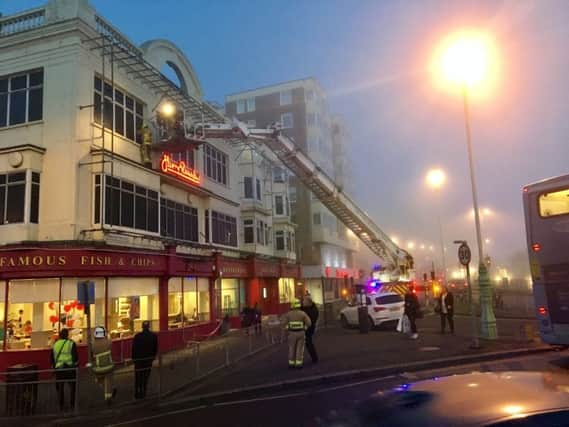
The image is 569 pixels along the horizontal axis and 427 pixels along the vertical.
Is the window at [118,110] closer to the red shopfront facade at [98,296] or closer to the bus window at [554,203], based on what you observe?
the red shopfront facade at [98,296]

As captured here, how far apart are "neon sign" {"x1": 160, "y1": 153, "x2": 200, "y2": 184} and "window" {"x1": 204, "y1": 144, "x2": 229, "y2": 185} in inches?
112

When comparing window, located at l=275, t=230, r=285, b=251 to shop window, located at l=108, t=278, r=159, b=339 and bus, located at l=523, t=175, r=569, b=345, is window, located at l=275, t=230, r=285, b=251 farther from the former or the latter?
A: bus, located at l=523, t=175, r=569, b=345

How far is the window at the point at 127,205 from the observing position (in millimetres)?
17766

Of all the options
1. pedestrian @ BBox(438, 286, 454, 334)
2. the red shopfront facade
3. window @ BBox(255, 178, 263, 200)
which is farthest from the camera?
window @ BBox(255, 178, 263, 200)

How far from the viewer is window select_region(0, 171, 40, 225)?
667 inches

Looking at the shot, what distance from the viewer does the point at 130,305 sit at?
62.1 ft

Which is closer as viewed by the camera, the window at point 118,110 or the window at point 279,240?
the window at point 118,110

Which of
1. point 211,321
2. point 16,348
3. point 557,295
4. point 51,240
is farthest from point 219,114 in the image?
point 557,295

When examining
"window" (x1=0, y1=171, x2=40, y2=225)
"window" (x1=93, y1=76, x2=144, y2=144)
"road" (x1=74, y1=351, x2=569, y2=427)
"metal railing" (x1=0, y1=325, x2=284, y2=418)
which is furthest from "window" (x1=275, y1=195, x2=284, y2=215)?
"road" (x1=74, y1=351, x2=569, y2=427)

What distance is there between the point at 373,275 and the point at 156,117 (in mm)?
17974

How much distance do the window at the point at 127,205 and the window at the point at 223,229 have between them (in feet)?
21.3

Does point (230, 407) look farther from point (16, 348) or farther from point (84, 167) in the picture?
point (84, 167)

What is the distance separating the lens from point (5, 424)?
970 centimetres

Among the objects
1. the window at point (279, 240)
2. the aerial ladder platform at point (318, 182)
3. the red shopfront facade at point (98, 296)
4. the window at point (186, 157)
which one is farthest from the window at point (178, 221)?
the window at point (279, 240)
